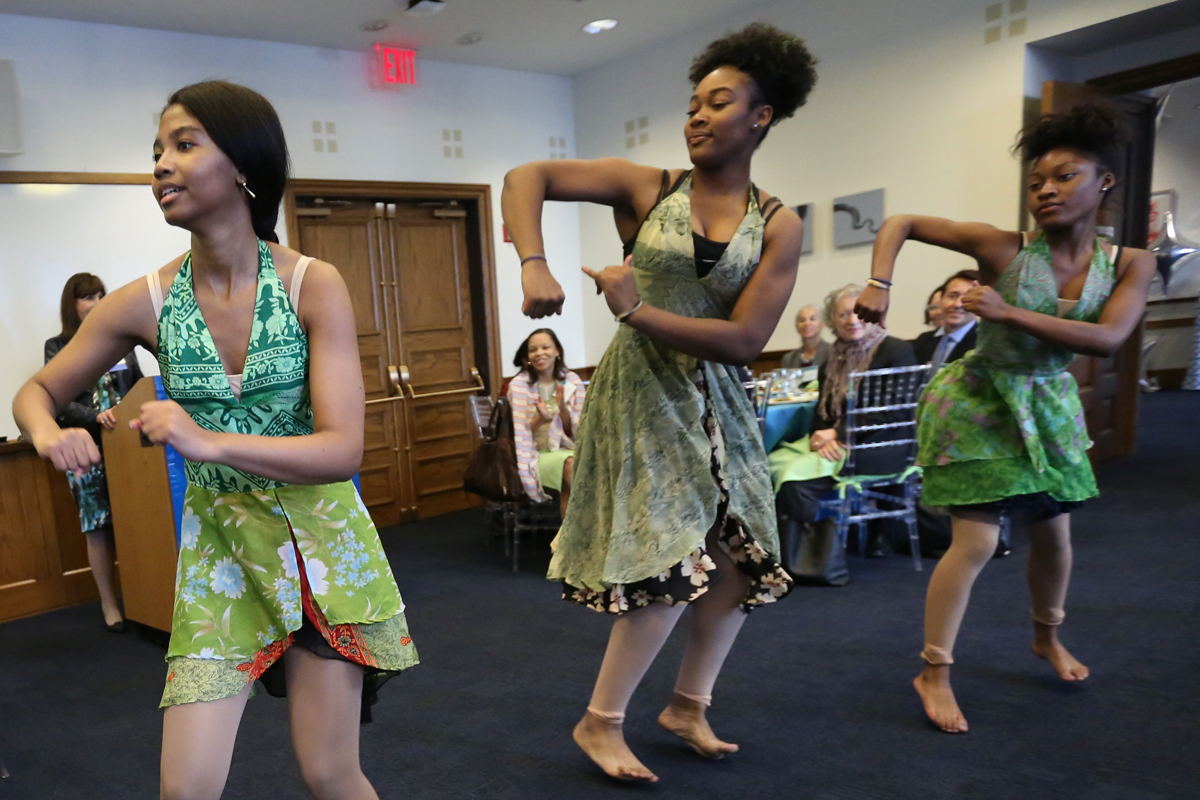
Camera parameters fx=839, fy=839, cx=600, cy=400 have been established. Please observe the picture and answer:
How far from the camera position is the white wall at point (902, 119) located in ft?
13.7

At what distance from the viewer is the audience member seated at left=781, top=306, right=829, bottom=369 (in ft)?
14.8

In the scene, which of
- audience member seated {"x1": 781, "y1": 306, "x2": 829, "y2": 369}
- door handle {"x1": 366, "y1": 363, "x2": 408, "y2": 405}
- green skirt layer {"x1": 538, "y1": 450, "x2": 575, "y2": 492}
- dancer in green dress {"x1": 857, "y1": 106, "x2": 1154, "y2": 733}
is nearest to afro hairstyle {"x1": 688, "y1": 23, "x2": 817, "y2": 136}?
dancer in green dress {"x1": 857, "y1": 106, "x2": 1154, "y2": 733}

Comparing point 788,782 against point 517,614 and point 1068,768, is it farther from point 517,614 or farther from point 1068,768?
point 517,614

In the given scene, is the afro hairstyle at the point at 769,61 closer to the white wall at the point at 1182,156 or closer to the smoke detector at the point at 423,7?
the smoke detector at the point at 423,7

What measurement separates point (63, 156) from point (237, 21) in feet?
3.80

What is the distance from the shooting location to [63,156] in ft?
14.1

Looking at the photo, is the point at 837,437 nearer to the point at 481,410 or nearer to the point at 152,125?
the point at 481,410

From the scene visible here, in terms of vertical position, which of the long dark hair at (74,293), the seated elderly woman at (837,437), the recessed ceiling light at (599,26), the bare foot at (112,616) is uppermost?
the recessed ceiling light at (599,26)

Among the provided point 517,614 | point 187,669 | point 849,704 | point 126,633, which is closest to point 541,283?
point 187,669

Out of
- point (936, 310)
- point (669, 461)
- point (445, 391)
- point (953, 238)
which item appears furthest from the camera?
point (445, 391)

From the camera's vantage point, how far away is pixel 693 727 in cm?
199

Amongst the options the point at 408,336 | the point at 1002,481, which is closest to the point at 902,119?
the point at 1002,481

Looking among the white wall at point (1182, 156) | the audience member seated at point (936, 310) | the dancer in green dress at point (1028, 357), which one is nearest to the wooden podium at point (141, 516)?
the dancer in green dress at point (1028, 357)

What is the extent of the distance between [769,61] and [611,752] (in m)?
1.48
